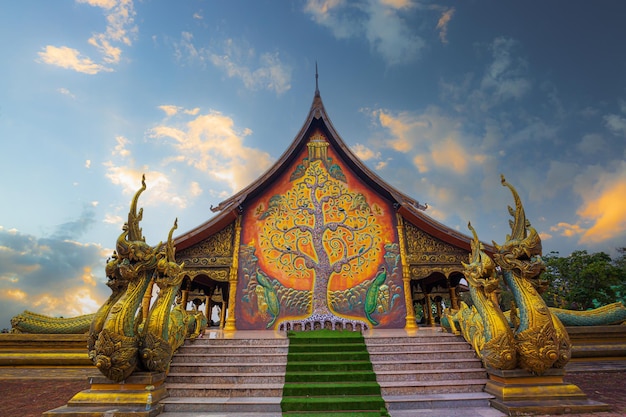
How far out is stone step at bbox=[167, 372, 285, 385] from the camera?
495 cm

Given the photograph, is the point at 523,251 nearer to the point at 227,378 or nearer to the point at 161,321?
the point at 227,378

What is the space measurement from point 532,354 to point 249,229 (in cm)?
705

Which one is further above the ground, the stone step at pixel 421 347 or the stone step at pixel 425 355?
the stone step at pixel 421 347

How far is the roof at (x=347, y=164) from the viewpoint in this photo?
8766 millimetres

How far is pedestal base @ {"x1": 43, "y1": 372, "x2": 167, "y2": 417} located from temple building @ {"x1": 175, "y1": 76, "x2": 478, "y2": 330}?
397cm

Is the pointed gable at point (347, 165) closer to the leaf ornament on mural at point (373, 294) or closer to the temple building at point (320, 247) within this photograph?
the temple building at point (320, 247)

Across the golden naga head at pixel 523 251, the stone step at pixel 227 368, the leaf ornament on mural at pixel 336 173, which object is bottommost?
the stone step at pixel 227 368

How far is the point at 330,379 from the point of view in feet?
16.3

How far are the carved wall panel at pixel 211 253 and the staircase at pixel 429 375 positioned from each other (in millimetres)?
4530

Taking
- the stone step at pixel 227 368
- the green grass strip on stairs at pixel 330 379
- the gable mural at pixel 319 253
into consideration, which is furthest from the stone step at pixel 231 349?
the gable mural at pixel 319 253

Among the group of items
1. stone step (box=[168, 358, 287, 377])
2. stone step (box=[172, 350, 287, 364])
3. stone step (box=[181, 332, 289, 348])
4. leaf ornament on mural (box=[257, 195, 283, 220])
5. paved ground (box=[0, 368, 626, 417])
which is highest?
leaf ornament on mural (box=[257, 195, 283, 220])

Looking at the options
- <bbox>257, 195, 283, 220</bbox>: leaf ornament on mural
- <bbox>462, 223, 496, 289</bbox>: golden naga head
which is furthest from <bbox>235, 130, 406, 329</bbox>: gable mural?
<bbox>462, 223, 496, 289</bbox>: golden naga head

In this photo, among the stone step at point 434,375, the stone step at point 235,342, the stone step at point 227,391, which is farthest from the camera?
the stone step at point 235,342

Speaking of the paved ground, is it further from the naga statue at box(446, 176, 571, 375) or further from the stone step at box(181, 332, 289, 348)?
the stone step at box(181, 332, 289, 348)
